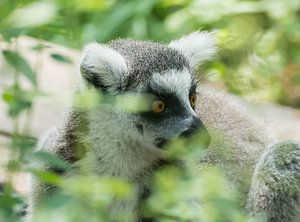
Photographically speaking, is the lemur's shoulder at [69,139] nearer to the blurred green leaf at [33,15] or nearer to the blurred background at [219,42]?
the blurred background at [219,42]

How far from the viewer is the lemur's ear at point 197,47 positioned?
17.0 ft

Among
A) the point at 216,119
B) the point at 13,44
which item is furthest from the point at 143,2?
the point at 13,44

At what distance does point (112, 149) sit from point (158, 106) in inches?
13.5

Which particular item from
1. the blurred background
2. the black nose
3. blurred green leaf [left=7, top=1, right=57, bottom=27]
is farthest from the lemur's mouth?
blurred green leaf [left=7, top=1, right=57, bottom=27]

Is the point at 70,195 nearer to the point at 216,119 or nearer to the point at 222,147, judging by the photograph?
the point at 222,147

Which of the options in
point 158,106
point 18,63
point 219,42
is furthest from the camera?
point 219,42

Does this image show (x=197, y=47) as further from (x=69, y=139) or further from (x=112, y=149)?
(x=69, y=139)

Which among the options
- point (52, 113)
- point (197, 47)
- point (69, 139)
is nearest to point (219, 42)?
point (197, 47)

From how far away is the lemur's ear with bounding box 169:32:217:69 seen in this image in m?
5.17

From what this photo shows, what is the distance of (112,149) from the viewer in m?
4.79

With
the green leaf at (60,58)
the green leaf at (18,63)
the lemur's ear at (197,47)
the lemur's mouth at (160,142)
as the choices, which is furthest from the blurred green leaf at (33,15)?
the lemur's ear at (197,47)

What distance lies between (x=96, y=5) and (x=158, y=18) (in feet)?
15.8

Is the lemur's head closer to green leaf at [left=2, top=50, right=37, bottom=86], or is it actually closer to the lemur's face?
the lemur's face

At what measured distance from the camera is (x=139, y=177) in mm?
4789
